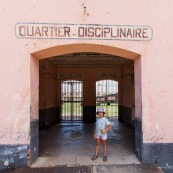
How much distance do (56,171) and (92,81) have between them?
30.0ft

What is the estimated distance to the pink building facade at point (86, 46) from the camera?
17.3 feet

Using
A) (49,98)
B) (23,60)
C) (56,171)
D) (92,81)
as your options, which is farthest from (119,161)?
(92,81)

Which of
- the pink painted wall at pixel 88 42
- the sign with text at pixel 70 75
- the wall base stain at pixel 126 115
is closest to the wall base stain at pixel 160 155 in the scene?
the pink painted wall at pixel 88 42

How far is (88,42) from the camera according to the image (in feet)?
17.8

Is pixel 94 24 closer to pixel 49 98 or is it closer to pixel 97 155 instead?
pixel 97 155

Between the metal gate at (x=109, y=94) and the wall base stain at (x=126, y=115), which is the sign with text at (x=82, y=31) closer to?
the wall base stain at (x=126, y=115)

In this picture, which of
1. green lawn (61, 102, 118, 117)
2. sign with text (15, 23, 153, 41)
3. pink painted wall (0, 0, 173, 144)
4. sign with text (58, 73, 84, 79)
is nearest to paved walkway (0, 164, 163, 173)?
pink painted wall (0, 0, 173, 144)

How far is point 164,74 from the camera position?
18.0 ft

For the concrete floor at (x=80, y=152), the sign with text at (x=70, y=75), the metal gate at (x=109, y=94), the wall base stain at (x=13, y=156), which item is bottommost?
the concrete floor at (x=80, y=152)

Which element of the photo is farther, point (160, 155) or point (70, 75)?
point (70, 75)

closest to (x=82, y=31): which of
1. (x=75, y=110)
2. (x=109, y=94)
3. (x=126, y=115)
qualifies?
(x=126, y=115)

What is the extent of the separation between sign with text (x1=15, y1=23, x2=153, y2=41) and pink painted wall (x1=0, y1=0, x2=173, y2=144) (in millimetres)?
99

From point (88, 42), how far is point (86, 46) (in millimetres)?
231

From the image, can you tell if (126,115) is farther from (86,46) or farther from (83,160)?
(86,46)
